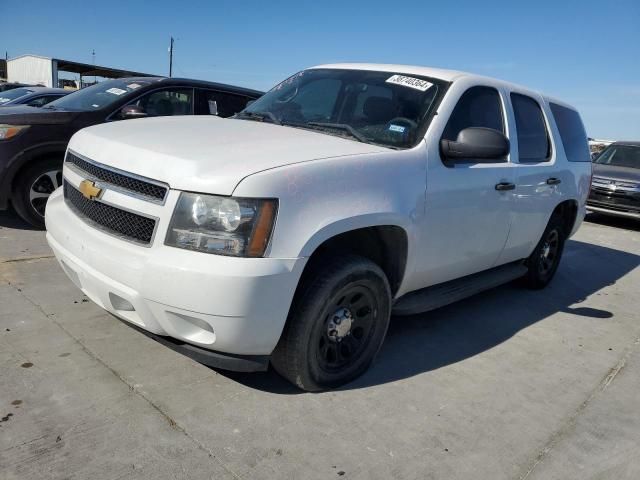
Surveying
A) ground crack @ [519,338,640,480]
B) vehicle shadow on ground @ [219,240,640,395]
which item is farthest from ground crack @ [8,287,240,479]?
ground crack @ [519,338,640,480]

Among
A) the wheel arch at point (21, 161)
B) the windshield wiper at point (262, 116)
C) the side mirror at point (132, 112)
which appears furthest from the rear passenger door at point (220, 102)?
the windshield wiper at point (262, 116)

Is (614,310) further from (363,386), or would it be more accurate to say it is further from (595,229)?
(595,229)

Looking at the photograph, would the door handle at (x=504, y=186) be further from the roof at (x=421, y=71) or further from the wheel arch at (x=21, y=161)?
the wheel arch at (x=21, y=161)

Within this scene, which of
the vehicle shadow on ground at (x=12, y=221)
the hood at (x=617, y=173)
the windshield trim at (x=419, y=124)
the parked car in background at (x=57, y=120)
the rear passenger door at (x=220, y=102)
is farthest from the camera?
the hood at (x=617, y=173)

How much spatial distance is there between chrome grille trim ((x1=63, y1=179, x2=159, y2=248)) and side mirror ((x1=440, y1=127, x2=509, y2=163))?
5.98 ft

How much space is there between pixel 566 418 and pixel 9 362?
3.12m

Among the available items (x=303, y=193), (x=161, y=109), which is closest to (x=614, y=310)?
(x=303, y=193)

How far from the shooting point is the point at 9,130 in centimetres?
517

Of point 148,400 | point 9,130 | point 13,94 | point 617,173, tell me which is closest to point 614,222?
point 617,173

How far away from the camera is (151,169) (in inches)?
99.7

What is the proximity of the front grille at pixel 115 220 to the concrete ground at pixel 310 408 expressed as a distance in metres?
0.81

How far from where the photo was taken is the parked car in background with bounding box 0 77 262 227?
5.18 metres

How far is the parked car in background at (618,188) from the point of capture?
1008 cm

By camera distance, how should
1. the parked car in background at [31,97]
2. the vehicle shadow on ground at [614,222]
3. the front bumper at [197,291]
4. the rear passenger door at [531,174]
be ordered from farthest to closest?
the vehicle shadow on ground at [614,222], the parked car in background at [31,97], the rear passenger door at [531,174], the front bumper at [197,291]
